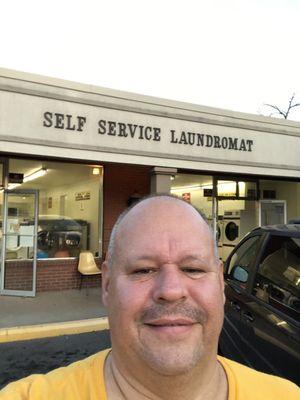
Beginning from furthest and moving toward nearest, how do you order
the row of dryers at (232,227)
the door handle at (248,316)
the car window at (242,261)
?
the row of dryers at (232,227) < the car window at (242,261) < the door handle at (248,316)

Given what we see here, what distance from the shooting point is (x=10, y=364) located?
6000mm

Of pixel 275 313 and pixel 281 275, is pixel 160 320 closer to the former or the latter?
pixel 275 313

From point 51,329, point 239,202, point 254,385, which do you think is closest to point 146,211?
point 254,385

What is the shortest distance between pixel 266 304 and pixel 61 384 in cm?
249

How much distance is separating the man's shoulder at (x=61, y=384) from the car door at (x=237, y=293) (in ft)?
8.14

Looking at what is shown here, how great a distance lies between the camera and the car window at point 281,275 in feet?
11.1

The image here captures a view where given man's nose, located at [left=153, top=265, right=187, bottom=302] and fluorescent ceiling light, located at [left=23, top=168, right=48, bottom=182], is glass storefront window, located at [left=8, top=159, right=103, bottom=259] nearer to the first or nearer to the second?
fluorescent ceiling light, located at [left=23, top=168, right=48, bottom=182]

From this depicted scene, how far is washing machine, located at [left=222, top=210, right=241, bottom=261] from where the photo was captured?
1390 cm

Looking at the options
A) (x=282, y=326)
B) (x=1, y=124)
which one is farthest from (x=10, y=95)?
(x=282, y=326)

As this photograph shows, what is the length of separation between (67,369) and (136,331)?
377 mm

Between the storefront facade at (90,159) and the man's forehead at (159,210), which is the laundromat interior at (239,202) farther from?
the man's forehead at (159,210)

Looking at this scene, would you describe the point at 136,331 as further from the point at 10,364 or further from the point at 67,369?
the point at 10,364

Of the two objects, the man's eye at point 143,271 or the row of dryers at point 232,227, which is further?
the row of dryers at point 232,227

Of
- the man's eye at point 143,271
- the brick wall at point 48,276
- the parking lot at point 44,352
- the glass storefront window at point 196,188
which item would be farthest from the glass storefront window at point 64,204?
the man's eye at point 143,271
